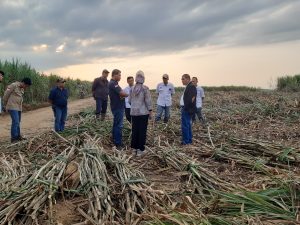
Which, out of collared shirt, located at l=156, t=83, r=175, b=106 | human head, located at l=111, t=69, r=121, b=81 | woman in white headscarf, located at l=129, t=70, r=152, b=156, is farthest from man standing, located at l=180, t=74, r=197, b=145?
collared shirt, located at l=156, t=83, r=175, b=106

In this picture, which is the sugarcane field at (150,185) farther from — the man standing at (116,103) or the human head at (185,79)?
the human head at (185,79)

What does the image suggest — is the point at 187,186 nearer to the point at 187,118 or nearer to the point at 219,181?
the point at 219,181

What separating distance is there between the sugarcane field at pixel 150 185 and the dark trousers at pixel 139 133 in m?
0.41

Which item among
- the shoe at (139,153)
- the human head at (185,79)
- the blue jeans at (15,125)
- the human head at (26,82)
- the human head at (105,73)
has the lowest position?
the shoe at (139,153)

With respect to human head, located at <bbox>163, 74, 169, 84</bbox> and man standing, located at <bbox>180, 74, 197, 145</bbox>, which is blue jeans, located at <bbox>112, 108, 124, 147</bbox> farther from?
human head, located at <bbox>163, 74, 169, 84</bbox>

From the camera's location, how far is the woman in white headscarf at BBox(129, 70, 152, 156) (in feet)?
27.7

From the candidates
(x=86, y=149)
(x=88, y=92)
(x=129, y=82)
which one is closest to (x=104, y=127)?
(x=129, y=82)

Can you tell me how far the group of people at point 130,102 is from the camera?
847 centimetres

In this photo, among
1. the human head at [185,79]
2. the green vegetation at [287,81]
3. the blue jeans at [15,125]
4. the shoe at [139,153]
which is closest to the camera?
the shoe at [139,153]

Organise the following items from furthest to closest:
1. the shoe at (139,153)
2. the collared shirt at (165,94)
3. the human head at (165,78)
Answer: the human head at (165,78) < the collared shirt at (165,94) < the shoe at (139,153)

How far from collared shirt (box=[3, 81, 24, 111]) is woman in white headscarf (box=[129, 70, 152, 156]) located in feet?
9.95

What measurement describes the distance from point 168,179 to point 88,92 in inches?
1135

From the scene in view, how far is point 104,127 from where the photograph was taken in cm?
1021

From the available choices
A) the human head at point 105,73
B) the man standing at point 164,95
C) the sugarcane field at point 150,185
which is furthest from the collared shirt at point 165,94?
the sugarcane field at point 150,185
